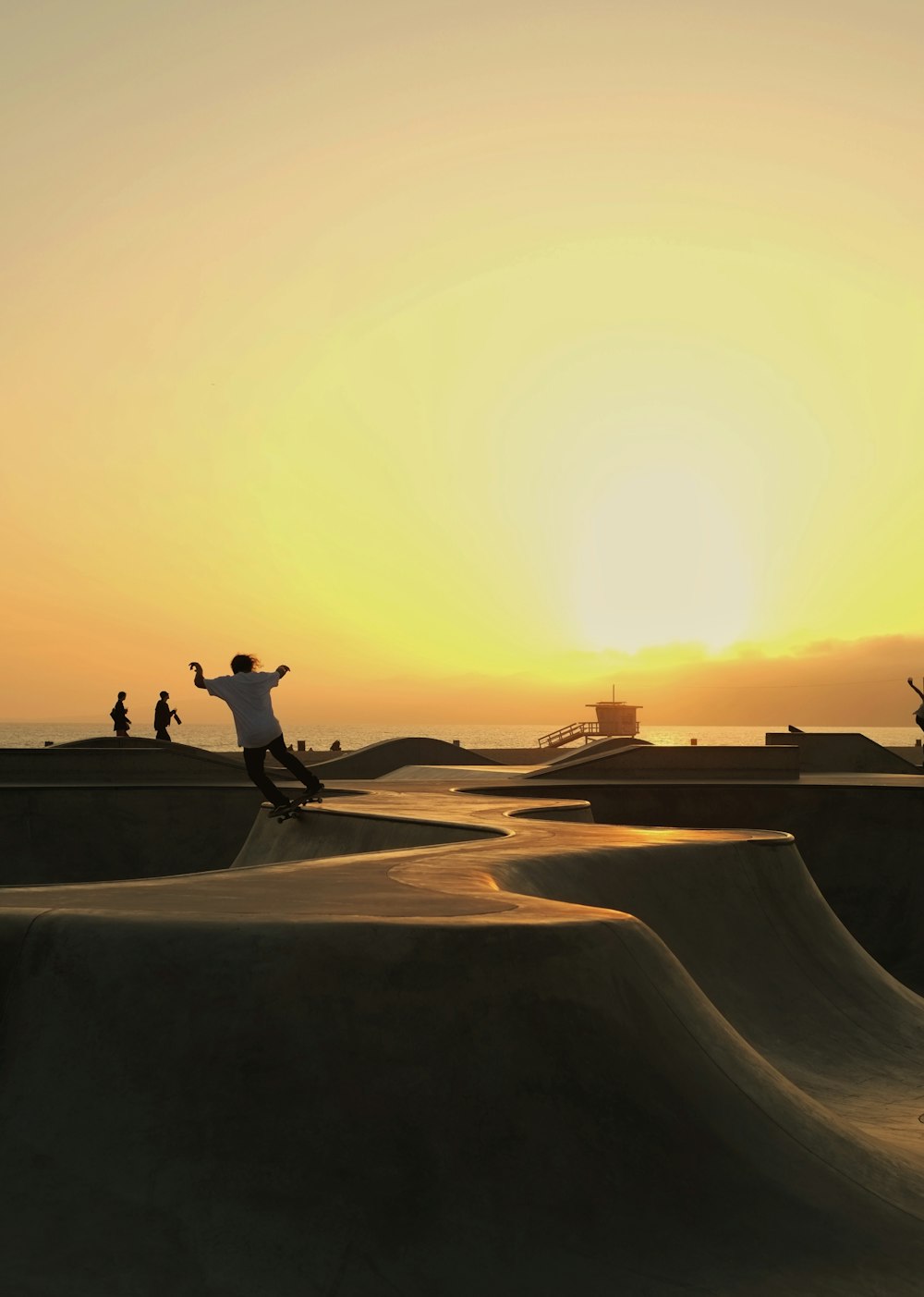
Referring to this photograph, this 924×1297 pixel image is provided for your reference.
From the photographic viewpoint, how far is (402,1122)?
165 inches

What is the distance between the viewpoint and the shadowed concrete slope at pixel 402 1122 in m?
3.85

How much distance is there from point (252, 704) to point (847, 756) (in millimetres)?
22805

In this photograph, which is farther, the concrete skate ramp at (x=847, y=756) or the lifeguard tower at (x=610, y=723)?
the lifeguard tower at (x=610, y=723)

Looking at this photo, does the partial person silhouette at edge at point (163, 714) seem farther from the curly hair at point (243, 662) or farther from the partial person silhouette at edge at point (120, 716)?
the curly hair at point (243, 662)

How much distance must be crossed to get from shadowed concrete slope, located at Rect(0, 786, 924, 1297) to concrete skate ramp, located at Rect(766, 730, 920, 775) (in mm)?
24626

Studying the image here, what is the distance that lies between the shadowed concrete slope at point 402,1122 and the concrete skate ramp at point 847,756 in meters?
24.6

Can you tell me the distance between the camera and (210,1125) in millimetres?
4094

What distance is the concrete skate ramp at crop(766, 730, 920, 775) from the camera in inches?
1137

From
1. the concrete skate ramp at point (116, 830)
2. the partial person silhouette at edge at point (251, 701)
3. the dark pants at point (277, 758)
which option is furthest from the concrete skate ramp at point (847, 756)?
the partial person silhouette at edge at point (251, 701)

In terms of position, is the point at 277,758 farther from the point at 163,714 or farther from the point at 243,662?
the point at 163,714

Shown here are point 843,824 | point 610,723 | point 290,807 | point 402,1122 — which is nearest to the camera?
point 402,1122

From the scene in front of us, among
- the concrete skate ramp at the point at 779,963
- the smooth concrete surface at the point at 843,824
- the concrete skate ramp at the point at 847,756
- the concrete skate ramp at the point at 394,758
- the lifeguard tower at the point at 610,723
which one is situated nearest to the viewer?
the concrete skate ramp at the point at 779,963

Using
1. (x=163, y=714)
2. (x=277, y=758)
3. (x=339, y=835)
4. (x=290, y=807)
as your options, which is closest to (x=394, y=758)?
(x=163, y=714)

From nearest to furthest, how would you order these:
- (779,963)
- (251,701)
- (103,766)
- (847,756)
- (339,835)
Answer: (779,963) → (251,701) → (339,835) → (103,766) → (847,756)
